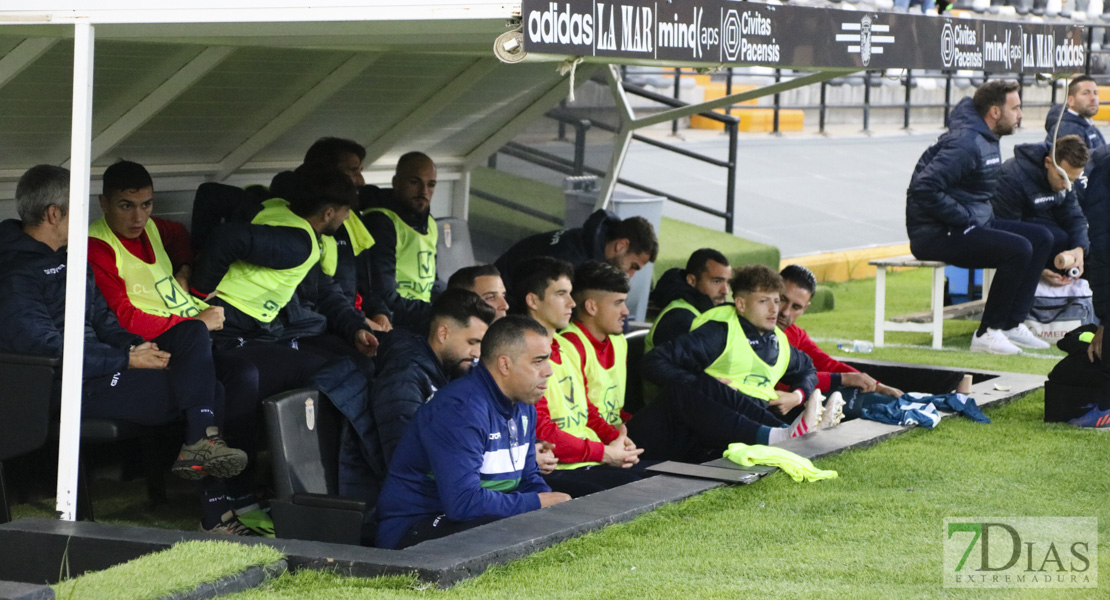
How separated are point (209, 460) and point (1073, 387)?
4465 mm

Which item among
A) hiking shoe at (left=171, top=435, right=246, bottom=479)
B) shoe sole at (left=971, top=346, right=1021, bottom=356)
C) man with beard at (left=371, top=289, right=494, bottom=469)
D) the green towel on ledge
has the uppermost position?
man with beard at (left=371, top=289, right=494, bottom=469)

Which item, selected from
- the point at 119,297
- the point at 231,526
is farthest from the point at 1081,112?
the point at 231,526

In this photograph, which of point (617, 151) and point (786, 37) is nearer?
point (786, 37)

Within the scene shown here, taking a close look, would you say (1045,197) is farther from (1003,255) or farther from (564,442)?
(564,442)

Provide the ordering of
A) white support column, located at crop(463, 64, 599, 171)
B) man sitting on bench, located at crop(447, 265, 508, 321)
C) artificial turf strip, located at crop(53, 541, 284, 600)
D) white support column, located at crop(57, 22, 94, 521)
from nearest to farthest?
artificial turf strip, located at crop(53, 541, 284, 600) → white support column, located at crop(57, 22, 94, 521) → man sitting on bench, located at crop(447, 265, 508, 321) → white support column, located at crop(463, 64, 599, 171)

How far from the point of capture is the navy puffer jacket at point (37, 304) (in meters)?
5.51

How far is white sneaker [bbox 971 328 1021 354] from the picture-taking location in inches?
410

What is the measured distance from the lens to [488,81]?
901 centimetres

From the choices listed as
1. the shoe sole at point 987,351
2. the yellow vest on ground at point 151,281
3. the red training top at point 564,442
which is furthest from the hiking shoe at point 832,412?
the shoe sole at point 987,351

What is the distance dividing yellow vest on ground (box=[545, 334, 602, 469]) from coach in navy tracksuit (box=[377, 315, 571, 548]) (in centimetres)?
99

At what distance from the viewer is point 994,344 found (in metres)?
10.5

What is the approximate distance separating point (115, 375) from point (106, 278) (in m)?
0.65

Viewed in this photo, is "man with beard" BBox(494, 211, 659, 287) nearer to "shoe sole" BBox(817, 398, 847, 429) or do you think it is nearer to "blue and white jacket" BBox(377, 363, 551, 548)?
"shoe sole" BBox(817, 398, 847, 429)

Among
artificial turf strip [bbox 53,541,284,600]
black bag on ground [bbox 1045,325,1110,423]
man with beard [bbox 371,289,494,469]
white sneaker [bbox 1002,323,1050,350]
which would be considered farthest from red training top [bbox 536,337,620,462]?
white sneaker [bbox 1002,323,1050,350]
